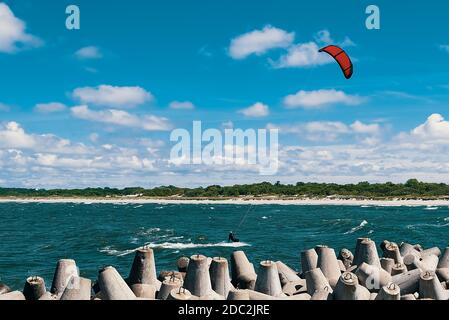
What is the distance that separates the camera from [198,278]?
12.0 m

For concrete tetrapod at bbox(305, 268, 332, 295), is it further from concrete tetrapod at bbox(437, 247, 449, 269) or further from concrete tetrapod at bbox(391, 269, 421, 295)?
concrete tetrapod at bbox(437, 247, 449, 269)

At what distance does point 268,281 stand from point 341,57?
11978 mm

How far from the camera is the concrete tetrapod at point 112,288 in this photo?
11.7m

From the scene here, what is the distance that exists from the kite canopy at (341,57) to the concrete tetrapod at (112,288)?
1254cm

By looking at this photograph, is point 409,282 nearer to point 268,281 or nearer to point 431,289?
point 431,289

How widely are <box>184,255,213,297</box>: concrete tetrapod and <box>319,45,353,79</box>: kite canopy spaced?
11563mm

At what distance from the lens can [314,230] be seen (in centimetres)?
5112

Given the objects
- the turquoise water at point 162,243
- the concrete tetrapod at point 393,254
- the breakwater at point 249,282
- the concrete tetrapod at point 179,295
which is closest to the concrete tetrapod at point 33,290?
the breakwater at point 249,282

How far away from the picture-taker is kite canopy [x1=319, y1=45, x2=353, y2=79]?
21206mm

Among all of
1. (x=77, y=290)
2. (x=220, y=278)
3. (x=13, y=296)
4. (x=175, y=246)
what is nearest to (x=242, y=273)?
(x=220, y=278)

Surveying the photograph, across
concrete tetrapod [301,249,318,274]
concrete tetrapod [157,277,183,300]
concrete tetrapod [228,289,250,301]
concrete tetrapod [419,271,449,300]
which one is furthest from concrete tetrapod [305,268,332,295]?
concrete tetrapod [157,277,183,300]

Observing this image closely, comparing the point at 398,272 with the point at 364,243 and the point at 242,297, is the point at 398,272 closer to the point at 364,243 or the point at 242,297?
the point at 364,243

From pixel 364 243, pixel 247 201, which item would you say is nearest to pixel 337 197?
pixel 247 201

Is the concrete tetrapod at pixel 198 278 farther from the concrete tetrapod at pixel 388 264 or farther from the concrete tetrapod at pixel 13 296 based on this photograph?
the concrete tetrapod at pixel 388 264
